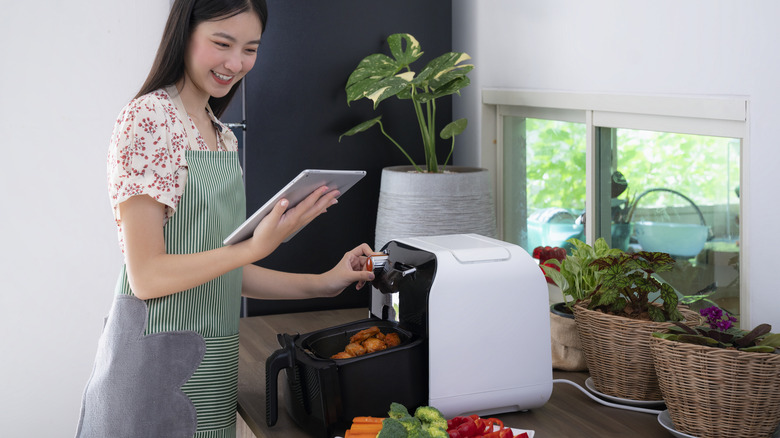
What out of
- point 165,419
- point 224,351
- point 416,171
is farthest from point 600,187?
point 165,419

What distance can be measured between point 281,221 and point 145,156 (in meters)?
0.25

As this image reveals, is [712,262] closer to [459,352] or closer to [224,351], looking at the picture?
[459,352]

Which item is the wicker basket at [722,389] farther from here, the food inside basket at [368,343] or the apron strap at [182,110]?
the apron strap at [182,110]

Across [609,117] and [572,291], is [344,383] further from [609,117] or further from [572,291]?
[609,117]

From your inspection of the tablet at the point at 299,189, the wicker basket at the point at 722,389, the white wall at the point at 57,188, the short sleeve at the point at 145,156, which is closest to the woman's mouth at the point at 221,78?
the short sleeve at the point at 145,156

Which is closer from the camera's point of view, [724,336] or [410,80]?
[724,336]

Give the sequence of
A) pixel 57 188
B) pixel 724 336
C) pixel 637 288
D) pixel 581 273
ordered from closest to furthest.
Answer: pixel 724 336
pixel 637 288
pixel 581 273
pixel 57 188

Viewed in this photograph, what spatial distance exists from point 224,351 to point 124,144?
1.39ft

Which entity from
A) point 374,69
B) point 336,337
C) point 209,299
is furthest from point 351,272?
point 374,69

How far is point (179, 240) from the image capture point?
51.8 inches

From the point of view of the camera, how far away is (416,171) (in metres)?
2.25

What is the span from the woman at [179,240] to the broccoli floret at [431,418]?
14.4 inches

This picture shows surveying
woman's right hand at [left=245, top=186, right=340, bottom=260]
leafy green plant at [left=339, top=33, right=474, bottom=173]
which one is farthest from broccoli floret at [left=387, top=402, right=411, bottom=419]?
leafy green plant at [left=339, top=33, right=474, bottom=173]

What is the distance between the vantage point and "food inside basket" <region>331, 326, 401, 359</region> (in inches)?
52.6
